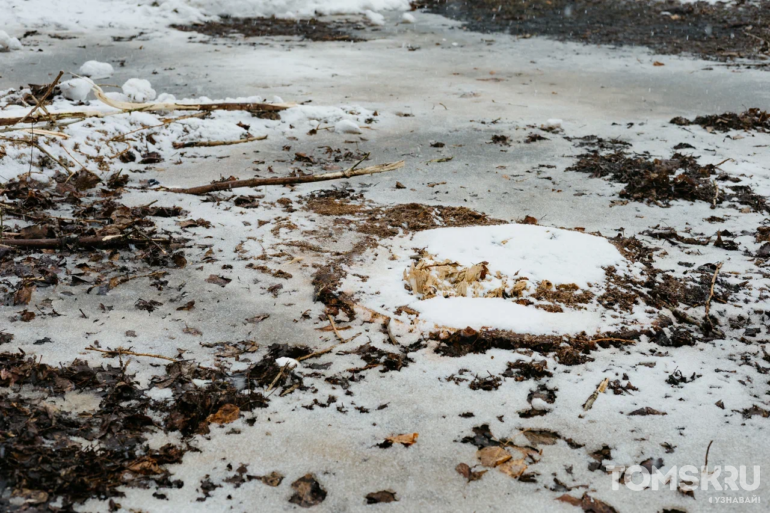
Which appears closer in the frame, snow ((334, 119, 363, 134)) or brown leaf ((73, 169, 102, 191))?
brown leaf ((73, 169, 102, 191))

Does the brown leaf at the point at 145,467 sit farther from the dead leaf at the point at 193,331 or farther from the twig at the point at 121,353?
the dead leaf at the point at 193,331

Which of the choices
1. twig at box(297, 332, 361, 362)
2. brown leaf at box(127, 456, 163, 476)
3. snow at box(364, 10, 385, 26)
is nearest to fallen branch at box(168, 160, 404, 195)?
twig at box(297, 332, 361, 362)

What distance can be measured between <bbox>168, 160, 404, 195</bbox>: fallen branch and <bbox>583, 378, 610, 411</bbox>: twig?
3180 mm

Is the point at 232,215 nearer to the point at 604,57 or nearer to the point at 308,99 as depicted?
the point at 308,99

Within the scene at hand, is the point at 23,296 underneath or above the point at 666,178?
underneath

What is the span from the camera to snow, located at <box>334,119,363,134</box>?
21.0 ft

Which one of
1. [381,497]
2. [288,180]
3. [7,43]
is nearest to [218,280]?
[288,180]

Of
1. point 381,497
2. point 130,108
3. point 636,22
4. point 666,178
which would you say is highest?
point 636,22

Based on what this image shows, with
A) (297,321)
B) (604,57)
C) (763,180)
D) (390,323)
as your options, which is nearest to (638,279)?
(390,323)

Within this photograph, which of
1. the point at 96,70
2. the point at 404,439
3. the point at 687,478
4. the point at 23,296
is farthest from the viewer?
the point at 96,70

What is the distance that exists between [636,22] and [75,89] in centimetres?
1155

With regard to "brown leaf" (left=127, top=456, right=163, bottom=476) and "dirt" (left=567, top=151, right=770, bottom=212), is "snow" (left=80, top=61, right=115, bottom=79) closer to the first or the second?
"dirt" (left=567, top=151, right=770, bottom=212)

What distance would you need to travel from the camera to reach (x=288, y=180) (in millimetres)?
5020

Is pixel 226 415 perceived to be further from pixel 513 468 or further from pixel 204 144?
pixel 204 144
